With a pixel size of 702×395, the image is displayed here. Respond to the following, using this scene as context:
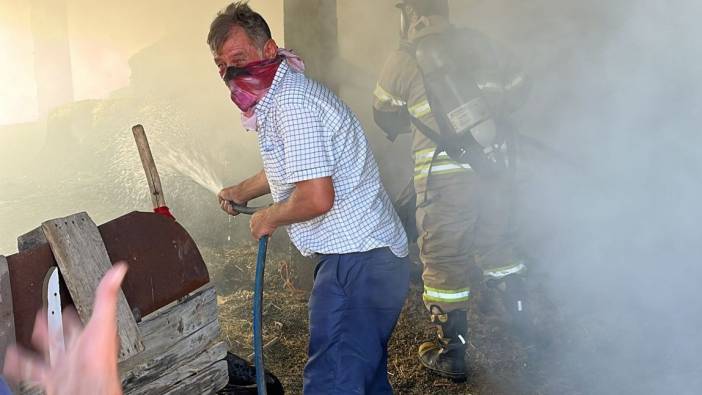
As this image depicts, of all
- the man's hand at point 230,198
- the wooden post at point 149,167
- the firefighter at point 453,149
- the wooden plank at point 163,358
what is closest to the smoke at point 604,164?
the firefighter at point 453,149

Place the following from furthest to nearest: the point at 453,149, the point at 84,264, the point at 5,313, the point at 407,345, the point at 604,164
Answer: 1. the point at 407,345
2. the point at 604,164
3. the point at 453,149
4. the point at 84,264
5. the point at 5,313

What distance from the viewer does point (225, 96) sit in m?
7.19

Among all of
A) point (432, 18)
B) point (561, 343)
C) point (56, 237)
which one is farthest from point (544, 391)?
point (56, 237)

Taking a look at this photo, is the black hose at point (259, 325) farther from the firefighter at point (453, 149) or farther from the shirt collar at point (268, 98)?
the firefighter at point (453, 149)

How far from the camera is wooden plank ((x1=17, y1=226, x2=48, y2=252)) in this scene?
2.53m

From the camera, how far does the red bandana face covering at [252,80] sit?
2.72 m

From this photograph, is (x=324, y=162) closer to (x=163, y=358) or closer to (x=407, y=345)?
(x=163, y=358)

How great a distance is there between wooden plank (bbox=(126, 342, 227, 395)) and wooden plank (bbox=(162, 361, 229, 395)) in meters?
0.01

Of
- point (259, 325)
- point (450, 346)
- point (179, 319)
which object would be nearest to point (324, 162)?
point (259, 325)

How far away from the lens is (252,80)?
8.91 feet

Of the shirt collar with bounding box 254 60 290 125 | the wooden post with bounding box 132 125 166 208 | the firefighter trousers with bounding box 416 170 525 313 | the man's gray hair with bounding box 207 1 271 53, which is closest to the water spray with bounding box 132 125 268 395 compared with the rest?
the wooden post with bounding box 132 125 166 208

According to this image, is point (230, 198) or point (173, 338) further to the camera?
point (230, 198)

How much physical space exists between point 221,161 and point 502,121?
142 inches

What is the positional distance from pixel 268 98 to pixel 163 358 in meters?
1.09
